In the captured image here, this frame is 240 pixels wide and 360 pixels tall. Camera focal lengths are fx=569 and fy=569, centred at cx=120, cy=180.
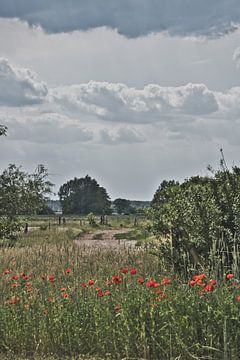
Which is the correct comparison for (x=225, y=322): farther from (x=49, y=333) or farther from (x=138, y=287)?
(x=49, y=333)

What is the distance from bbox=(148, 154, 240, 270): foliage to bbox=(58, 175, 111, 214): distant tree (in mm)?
84949

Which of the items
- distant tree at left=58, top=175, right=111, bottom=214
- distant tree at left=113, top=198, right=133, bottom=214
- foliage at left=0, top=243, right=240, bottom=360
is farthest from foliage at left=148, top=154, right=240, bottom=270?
distant tree at left=113, top=198, right=133, bottom=214

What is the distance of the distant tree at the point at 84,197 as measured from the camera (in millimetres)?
98444

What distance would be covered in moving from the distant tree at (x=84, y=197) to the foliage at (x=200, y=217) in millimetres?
84949

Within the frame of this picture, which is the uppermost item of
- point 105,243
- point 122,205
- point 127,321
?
point 122,205

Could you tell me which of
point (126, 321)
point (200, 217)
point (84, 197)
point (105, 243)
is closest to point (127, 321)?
point (126, 321)

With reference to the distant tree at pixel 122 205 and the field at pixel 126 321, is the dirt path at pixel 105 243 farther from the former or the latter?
the distant tree at pixel 122 205

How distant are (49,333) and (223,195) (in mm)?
4530

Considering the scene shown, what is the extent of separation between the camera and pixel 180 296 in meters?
5.77

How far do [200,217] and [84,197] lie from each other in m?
93.3

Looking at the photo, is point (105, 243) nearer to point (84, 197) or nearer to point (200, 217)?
point (200, 217)

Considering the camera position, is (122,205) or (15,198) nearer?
(15,198)

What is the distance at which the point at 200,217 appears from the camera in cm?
953

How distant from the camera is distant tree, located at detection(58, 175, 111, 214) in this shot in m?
98.4
